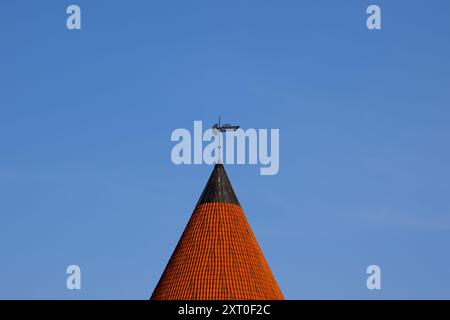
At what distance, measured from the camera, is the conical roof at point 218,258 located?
109ft

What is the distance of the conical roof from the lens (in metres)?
33.3

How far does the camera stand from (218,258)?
1340 inches
